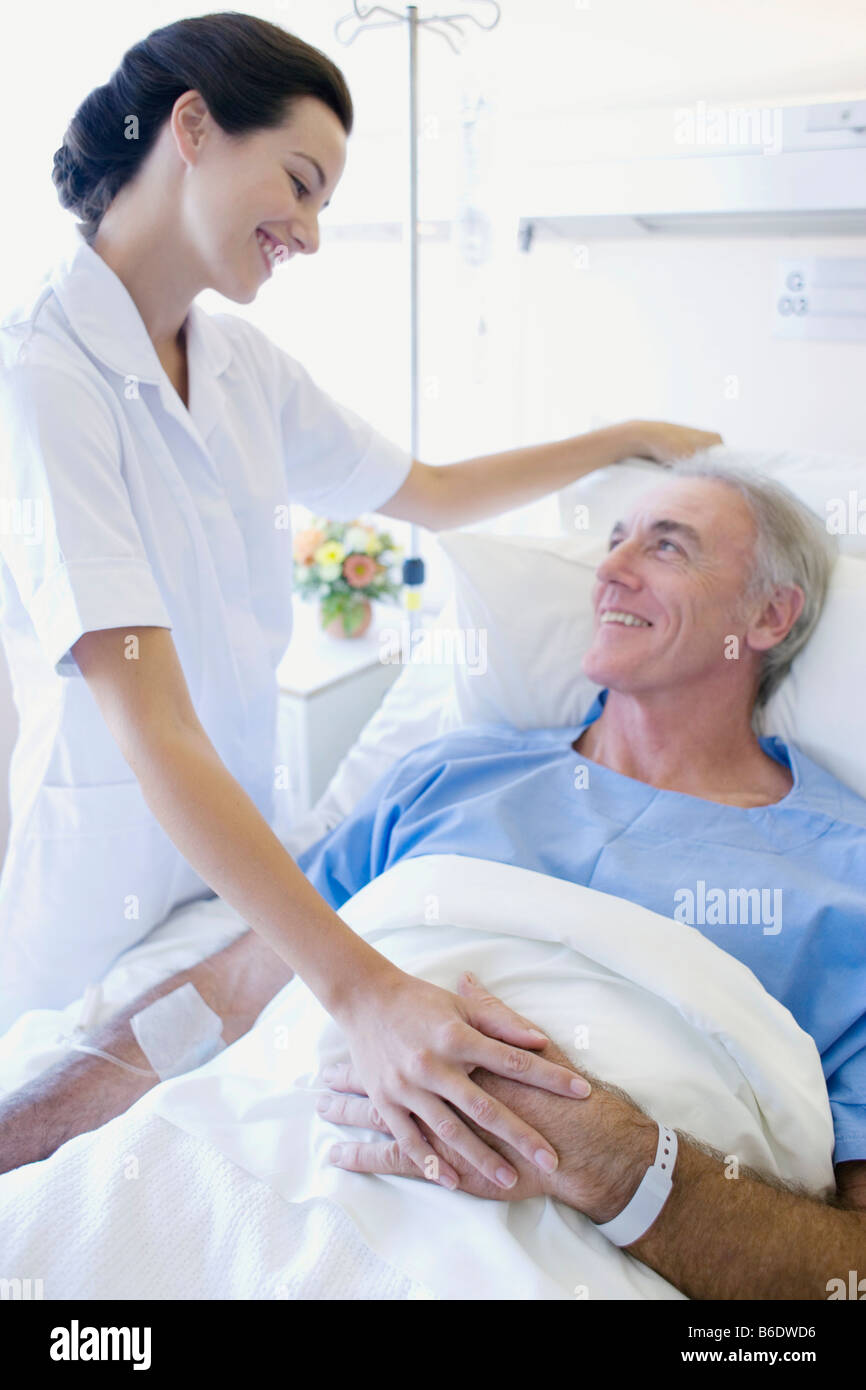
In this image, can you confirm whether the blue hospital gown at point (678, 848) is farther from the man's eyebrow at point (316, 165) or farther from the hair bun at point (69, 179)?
the hair bun at point (69, 179)

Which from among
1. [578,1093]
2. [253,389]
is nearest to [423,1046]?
[578,1093]

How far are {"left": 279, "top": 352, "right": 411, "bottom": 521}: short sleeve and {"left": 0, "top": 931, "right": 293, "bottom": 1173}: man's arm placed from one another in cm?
71

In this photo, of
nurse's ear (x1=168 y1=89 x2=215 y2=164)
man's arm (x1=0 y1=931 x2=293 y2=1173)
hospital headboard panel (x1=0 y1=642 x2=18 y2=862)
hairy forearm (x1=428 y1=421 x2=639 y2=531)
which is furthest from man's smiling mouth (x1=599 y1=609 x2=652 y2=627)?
hospital headboard panel (x1=0 y1=642 x2=18 y2=862)

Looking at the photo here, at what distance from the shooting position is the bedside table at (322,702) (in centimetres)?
215

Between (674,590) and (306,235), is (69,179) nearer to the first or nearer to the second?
(306,235)

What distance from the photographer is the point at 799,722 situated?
150cm

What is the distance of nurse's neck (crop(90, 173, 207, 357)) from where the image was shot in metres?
1.26

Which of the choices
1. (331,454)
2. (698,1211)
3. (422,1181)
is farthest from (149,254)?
(698,1211)

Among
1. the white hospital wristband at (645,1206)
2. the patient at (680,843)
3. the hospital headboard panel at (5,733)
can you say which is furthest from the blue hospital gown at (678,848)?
the hospital headboard panel at (5,733)

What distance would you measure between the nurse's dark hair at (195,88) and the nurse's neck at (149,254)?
1.4 inches

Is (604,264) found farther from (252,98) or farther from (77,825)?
(77,825)

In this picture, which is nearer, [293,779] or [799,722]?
[799,722]

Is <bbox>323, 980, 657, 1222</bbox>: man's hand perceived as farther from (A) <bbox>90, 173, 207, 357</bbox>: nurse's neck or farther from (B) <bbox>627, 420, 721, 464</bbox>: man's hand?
(B) <bbox>627, 420, 721, 464</bbox>: man's hand
